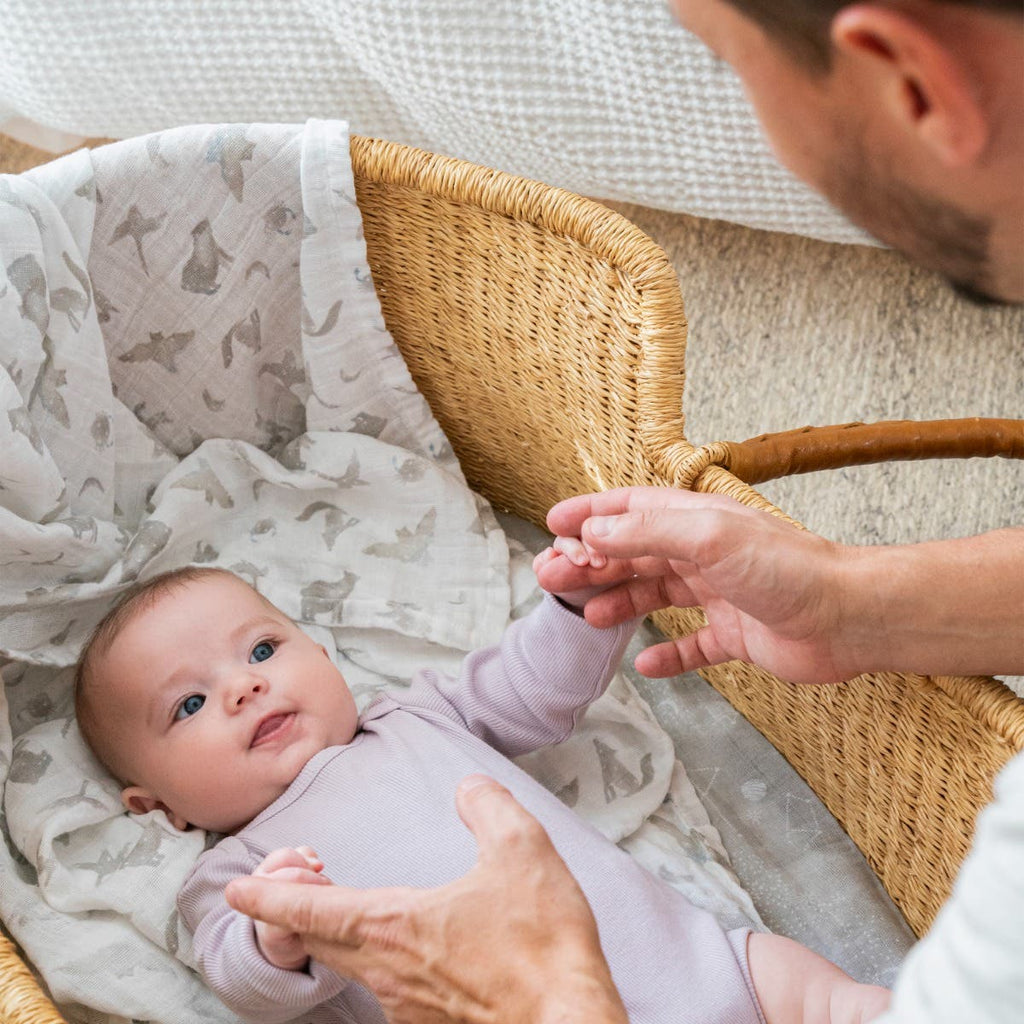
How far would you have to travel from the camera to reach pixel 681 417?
1.00 m

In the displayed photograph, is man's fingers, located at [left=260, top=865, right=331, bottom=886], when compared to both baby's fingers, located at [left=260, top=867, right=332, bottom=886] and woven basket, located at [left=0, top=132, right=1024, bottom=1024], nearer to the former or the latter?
baby's fingers, located at [left=260, top=867, right=332, bottom=886]

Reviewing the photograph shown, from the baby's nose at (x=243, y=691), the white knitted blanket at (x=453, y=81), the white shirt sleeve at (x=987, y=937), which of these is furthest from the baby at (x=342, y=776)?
the white knitted blanket at (x=453, y=81)

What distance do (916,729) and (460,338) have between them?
1.86ft

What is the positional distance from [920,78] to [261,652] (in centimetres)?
75

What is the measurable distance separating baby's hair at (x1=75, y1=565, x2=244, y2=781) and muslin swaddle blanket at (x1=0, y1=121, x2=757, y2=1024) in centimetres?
2

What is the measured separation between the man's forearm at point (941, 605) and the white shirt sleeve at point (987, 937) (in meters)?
0.34

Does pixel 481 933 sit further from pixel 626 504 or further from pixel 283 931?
pixel 626 504

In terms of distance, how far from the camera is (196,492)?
120 centimetres

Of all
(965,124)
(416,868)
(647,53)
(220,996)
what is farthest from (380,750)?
(647,53)

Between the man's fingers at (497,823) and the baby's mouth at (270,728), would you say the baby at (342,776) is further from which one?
the man's fingers at (497,823)

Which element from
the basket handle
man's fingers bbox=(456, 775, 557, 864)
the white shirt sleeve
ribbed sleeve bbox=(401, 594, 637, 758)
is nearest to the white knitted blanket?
the basket handle

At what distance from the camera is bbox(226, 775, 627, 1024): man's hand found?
619 mm

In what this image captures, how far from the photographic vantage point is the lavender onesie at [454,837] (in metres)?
0.85

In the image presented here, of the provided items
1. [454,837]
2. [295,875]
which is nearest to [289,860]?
[295,875]
